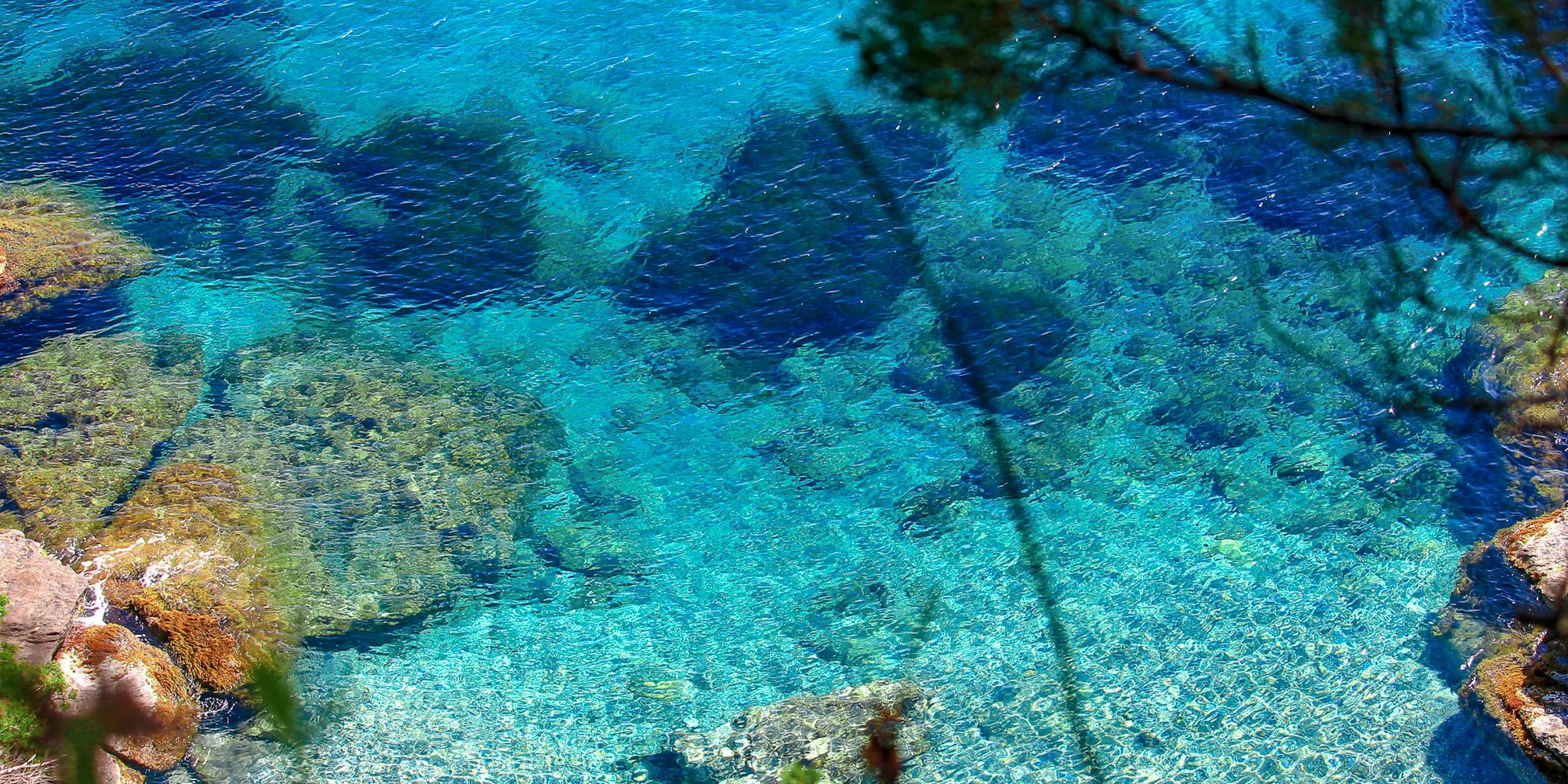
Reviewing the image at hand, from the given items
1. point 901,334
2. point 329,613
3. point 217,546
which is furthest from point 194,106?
point 901,334

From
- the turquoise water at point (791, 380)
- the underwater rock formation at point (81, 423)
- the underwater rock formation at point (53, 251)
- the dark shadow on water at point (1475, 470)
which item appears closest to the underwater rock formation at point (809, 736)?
the turquoise water at point (791, 380)

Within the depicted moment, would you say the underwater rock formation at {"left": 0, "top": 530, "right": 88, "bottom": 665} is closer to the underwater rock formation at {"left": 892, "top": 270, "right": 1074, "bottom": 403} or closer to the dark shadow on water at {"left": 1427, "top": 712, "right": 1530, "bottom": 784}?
the underwater rock formation at {"left": 892, "top": 270, "right": 1074, "bottom": 403}

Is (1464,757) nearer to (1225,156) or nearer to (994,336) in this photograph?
(994,336)

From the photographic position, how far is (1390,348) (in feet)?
36.9

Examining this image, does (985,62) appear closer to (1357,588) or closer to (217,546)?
(1357,588)

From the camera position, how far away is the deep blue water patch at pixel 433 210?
1359 centimetres

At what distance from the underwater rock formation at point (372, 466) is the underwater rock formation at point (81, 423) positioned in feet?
1.73

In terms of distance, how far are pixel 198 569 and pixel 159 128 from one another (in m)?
8.59

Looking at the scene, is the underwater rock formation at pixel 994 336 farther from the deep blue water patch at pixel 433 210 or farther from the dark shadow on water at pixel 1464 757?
the deep blue water patch at pixel 433 210

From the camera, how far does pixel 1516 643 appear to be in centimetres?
870

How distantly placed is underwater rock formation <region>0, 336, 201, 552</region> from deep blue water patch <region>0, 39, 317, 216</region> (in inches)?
112

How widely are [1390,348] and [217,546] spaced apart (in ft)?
37.9

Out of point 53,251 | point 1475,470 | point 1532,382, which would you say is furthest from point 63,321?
point 1532,382

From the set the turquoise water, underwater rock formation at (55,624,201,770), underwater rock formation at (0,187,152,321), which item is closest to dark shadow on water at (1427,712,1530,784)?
the turquoise water
